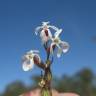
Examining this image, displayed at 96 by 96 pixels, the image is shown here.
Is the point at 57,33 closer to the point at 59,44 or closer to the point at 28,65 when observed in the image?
the point at 59,44

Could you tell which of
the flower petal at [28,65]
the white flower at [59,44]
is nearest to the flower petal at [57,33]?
the white flower at [59,44]

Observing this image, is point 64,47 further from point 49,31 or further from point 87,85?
point 87,85

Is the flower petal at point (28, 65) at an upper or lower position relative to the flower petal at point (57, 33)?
lower

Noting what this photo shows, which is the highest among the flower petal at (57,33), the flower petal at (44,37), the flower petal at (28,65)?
the flower petal at (57,33)

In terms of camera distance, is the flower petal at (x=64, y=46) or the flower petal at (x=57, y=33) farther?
the flower petal at (x=57, y=33)

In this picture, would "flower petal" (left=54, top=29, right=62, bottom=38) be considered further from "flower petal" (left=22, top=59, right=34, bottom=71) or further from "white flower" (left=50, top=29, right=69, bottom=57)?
"flower petal" (left=22, top=59, right=34, bottom=71)

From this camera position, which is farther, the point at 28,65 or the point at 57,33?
the point at 57,33

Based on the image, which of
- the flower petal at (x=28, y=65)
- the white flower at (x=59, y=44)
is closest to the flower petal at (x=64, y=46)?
the white flower at (x=59, y=44)

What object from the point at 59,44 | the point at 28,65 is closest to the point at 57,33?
the point at 59,44

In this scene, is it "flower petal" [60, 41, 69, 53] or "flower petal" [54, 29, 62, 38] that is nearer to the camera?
"flower petal" [60, 41, 69, 53]

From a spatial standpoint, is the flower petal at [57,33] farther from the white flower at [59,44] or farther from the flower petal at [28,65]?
the flower petal at [28,65]

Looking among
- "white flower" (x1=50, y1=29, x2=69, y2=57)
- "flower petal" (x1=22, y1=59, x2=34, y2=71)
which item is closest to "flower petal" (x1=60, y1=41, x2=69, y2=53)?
"white flower" (x1=50, y1=29, x2=69, y2=57)
